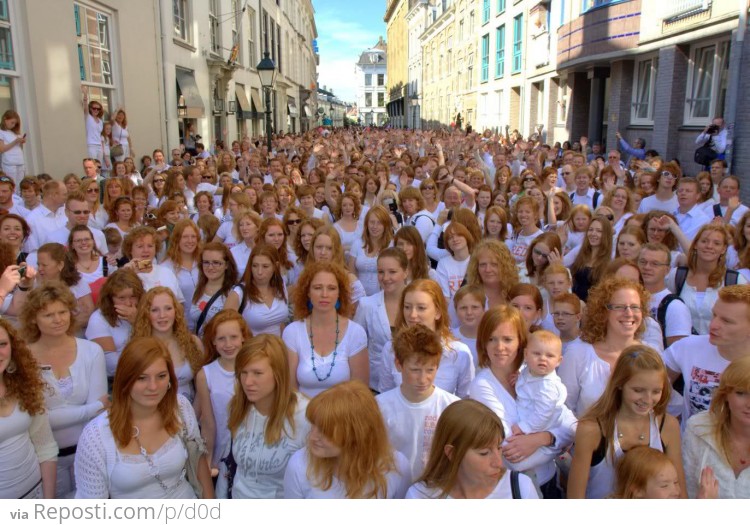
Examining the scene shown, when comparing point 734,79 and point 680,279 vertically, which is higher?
point 734,79

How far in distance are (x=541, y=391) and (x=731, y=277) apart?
238 centimetres

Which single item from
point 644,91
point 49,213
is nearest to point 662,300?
point 49,213

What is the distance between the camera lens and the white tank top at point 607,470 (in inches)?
104

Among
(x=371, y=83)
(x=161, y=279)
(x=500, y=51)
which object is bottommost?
(x=161, y=279)

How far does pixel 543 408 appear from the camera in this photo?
2.88 m

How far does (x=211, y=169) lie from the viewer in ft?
32.3

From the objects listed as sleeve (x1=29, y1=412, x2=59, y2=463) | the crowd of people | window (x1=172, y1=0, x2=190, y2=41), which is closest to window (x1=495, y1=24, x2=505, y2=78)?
window (x1=172, y1=0, x2=190, y2=41)

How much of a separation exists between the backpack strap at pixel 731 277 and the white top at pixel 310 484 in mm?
3128

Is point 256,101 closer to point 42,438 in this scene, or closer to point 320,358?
point 320,358

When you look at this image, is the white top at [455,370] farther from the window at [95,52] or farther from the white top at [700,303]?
the window at [95,52]

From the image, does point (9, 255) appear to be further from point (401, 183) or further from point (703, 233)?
point (401, 183)

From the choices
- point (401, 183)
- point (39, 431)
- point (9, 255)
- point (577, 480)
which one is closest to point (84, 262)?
point (9, 255)

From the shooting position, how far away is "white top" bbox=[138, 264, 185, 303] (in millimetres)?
4543

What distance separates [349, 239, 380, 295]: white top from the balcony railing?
993cm
